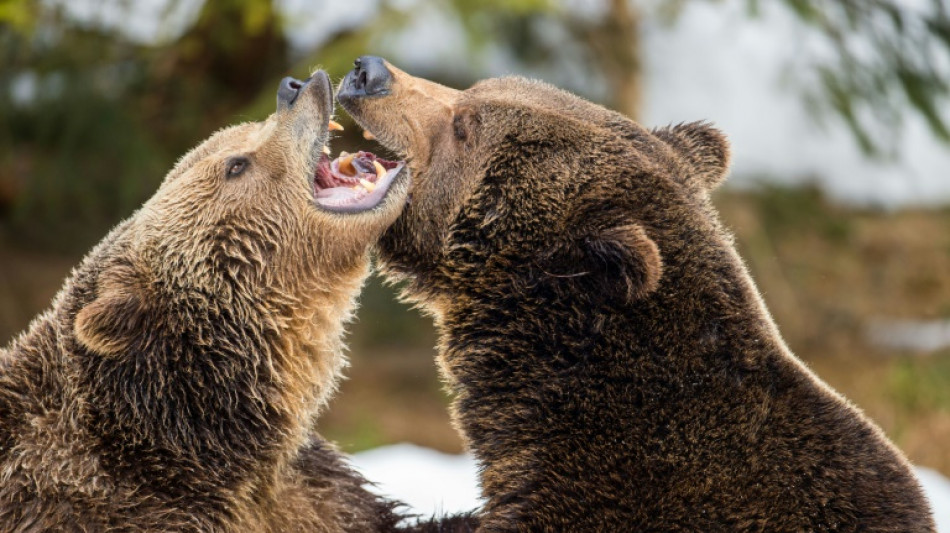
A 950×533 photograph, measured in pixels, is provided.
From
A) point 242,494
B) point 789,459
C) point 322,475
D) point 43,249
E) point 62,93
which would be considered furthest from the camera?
point 43,249

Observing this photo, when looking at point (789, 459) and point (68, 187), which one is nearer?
point (789, 459)

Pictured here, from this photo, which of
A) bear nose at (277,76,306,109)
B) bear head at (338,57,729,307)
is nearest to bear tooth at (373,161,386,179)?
bear head at (338,57,729,307)

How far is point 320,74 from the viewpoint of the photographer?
14.3 ft

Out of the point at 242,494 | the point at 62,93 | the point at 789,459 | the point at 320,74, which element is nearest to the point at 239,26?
the point at 62,93

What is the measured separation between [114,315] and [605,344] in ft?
5.91

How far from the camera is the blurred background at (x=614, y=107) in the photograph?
30.7 ft

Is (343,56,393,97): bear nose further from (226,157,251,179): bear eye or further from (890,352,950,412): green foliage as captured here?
(890,352,950,412): green foliage

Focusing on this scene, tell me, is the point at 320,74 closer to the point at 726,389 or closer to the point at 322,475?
the point at 322,475

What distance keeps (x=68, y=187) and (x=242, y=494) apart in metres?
6.51

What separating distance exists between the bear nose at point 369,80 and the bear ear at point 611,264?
982mm

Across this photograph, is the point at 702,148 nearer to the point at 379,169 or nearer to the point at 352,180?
the point at 379,169

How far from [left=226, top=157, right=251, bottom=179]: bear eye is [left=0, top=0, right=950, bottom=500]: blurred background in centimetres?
359

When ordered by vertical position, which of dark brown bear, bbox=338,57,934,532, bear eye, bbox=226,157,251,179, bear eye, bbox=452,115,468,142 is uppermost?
bear eye, bbox=226,157,251,179

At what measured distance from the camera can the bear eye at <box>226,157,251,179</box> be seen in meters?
4.37
